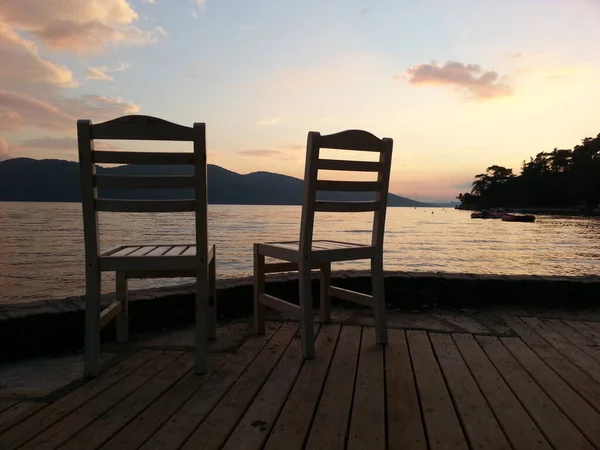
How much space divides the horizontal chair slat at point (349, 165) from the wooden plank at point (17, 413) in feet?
5.63

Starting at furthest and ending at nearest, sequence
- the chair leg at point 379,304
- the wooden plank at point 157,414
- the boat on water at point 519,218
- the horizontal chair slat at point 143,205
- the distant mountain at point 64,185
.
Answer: the distant mountain at point 64,185, the boat on water at point 519,218, the chair leg at point 379,304, the horizontal chair slat at point 143,205, the wooden plank at point 157,414

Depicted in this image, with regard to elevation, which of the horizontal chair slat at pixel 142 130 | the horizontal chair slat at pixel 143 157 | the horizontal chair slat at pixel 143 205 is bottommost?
the horizontal chair slat at pixel 143 205

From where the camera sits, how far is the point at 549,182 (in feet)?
319

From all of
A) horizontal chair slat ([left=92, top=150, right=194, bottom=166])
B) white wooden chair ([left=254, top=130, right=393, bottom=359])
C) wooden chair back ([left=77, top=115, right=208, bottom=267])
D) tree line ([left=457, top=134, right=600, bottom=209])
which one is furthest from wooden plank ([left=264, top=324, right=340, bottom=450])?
Answer: tree line ([left=457, top=134, right=600, bottom=209])

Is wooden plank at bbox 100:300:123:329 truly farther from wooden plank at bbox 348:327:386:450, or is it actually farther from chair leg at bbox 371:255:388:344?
chair leg at bbox 371:255:388:344

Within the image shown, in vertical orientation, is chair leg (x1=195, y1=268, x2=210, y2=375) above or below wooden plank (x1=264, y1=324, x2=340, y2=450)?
above

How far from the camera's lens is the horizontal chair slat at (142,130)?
2002 millimetres

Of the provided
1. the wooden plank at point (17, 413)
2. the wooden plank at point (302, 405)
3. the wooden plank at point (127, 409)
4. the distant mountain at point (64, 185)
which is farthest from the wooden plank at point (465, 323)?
the distant mountain at point (64, 185)

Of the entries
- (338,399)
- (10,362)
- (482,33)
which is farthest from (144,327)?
(482,33)

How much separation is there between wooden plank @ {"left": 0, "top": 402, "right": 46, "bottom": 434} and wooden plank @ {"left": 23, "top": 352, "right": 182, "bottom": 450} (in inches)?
6.2

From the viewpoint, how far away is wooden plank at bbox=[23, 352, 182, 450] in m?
1.41

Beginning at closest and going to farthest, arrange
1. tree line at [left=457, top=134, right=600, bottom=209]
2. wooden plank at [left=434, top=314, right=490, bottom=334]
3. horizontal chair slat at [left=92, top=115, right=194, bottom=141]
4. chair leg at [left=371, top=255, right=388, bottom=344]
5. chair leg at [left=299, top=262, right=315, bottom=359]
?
1. horizontal chair slat at [left=92, top=115, right=194, bottom=141]
2. chair leg at [left=299, top=262, right=315, bottom=359]
3. chair leg at [left=371, top=255, right=388, bottom=344]
4. wooden plank at [left=434, top=314, right=490, bottom=334]
5. tree line at [left=457, top=134, right=600, bottom=209]

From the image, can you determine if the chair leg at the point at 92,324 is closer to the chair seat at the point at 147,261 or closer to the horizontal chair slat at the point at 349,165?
the chair seat at the point at 147,261

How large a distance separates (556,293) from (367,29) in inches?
220
